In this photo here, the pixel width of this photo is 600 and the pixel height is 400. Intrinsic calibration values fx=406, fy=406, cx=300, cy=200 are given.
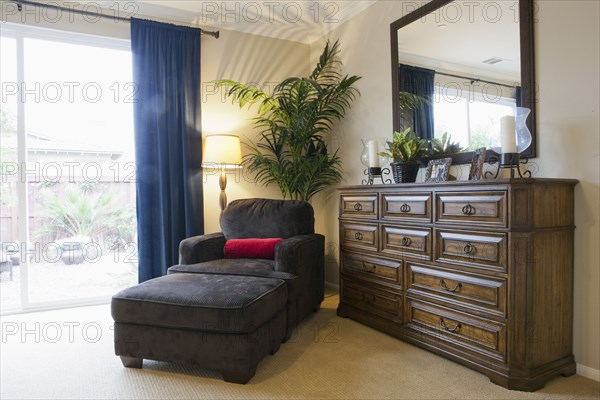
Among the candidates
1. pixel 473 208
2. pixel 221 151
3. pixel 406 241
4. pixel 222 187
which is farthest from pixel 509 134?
pixel 222 187

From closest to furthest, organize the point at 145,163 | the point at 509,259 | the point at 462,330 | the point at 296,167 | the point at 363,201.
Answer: the point at 509,259 → the point at 462,330 → the point at 363,201 → the point at 145,163 → the point at 296,167

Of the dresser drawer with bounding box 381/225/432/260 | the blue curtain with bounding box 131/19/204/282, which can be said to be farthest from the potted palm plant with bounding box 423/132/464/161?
the blue curtain with bounding box 131/19/204/282

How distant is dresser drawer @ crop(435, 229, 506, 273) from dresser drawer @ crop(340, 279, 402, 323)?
48 centimetres

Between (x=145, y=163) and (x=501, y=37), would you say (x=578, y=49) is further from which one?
(x=145, y=163)

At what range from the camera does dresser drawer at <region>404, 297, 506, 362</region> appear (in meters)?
2.01

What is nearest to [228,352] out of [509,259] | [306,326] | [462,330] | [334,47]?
[306,326]

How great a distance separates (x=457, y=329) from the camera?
Result: 2.21 meters

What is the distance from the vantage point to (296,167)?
3.75 m

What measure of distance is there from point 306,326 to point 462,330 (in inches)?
43.2

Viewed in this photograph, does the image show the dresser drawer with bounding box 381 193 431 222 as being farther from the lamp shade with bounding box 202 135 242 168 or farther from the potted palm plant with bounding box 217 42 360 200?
the lamp shade with bounding box 202 135 242 168

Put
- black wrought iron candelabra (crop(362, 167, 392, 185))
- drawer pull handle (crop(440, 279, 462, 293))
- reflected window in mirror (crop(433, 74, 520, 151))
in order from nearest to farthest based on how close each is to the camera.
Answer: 1. drawer pull handle (crop(440, 279, 462, 293))
2. reflected window in mirror (crop(433, 74, 520, 151))
3. black wrought iron candelabra (crop(362, 167, 392, 185))

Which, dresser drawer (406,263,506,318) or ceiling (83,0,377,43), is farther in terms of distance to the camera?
ceiling (83,0,377,43)

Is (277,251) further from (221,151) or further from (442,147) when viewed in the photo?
(442,147)

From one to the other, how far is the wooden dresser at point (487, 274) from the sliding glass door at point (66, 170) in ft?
7.95
